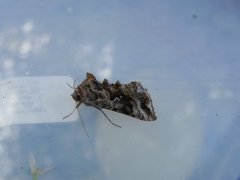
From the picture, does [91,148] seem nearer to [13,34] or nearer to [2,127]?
[2,127]

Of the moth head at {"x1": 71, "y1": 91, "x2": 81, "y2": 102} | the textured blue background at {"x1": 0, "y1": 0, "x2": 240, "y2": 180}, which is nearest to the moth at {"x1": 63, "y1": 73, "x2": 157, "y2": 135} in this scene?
the moth head at {"x1": 71, "y1": 91, "x2": 81, "y2": 102}

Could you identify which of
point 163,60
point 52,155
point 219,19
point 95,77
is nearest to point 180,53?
point 163,60

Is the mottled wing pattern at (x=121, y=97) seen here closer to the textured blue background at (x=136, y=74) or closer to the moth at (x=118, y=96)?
the moth at (x=118, y=96)

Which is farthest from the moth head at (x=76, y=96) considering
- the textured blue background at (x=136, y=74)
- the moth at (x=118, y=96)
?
the textured blue background at (x=136, y=74)

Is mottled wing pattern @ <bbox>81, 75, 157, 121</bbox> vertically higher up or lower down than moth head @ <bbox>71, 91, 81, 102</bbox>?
lower down

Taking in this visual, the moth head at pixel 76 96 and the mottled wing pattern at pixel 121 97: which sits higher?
the moth head at pixel 76 96

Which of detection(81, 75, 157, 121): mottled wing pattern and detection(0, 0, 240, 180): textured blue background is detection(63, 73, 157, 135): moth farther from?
detection(0, 0, 240, 180): textured blue background

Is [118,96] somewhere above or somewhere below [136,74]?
below

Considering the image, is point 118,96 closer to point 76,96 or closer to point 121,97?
point 121,97

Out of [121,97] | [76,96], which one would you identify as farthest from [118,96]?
[76,96]
